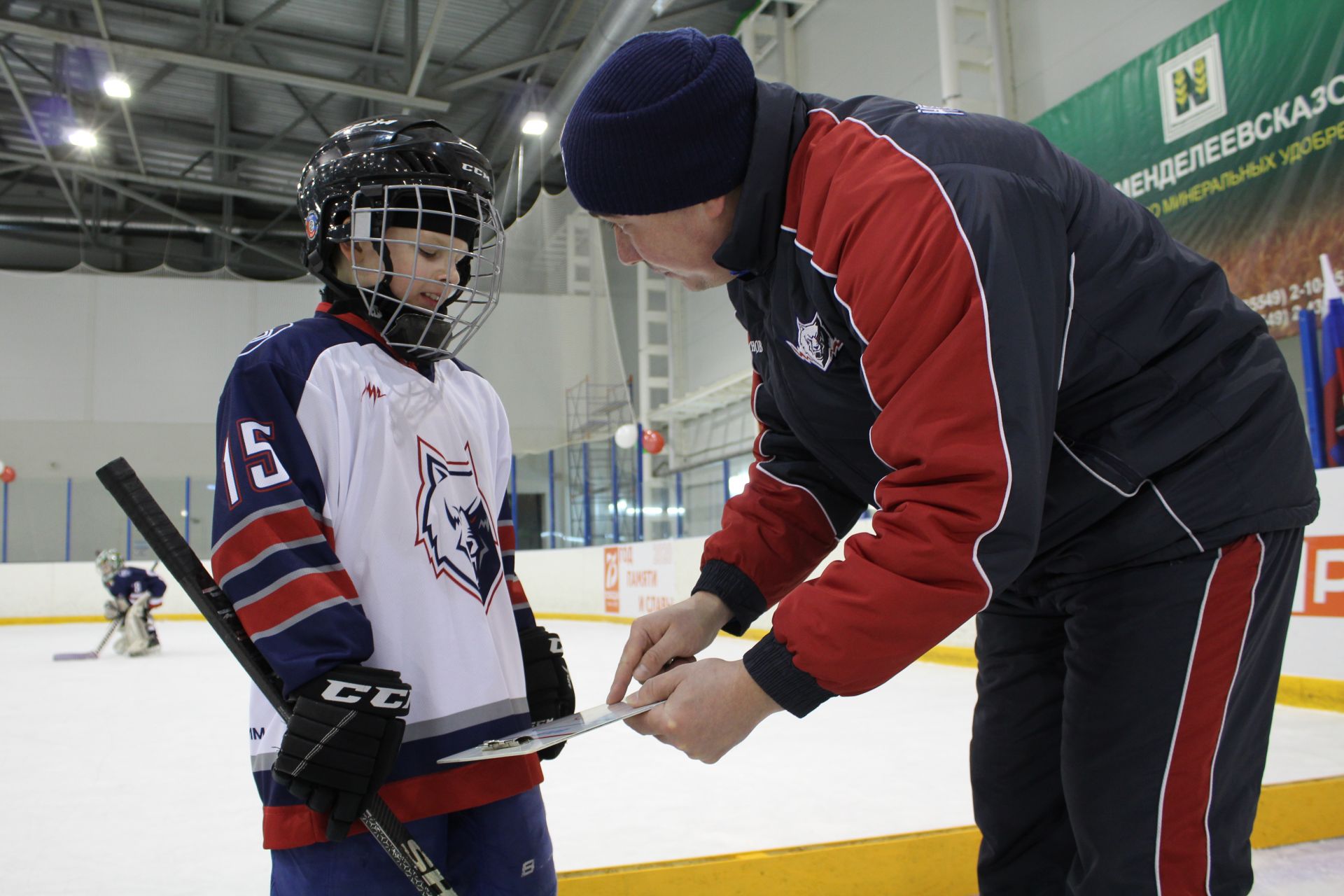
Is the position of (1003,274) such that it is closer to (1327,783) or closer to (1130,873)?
(1130,873)

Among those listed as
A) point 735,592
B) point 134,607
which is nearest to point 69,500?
point 134,607

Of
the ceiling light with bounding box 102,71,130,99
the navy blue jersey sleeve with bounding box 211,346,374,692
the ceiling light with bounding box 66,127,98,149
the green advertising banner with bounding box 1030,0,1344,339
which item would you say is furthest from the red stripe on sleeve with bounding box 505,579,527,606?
the ceiling light with bounding box 66,127,98,149

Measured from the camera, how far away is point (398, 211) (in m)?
1.19

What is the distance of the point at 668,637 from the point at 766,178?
0.48 metres

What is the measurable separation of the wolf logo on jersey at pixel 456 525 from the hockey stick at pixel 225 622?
216 millimetres

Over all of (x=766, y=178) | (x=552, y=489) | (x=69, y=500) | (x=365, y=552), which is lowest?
(x=365, y=552)

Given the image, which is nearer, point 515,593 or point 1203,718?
point 1203,718

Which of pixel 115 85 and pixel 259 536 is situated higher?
pixel 115 85

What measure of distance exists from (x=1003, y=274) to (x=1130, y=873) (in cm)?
56

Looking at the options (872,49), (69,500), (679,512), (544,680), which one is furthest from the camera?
(69,500)

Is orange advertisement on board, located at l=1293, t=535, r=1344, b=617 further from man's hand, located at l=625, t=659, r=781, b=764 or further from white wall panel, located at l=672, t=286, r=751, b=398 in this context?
white wall panel, located at l=672, t=286, r=751, b=398

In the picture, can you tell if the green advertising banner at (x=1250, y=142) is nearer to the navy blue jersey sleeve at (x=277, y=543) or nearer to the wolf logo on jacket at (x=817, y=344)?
the wolf logo on jacket at (x=817, y=344)

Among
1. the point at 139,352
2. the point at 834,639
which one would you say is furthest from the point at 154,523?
the point at 139,352

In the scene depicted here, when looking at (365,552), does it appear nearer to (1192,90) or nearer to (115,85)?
(1192,90)
